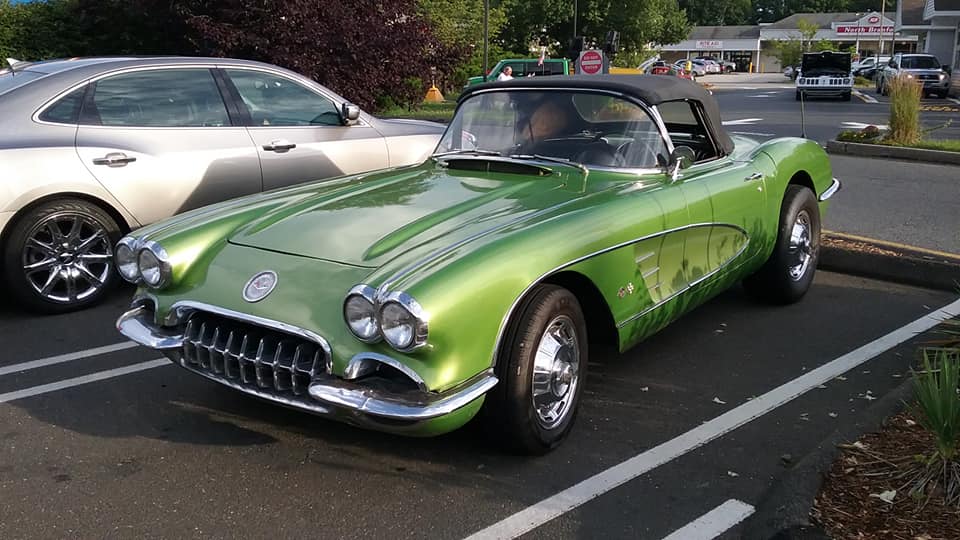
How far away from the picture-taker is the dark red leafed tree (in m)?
12.7

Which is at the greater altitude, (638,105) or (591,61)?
(591,61)

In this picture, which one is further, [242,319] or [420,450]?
[420,450]

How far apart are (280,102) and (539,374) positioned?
162 inches

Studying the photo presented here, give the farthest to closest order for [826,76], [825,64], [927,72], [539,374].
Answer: [927,72] → [825,64] → [826,76] → [539,374]

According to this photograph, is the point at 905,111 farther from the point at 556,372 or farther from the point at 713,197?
the point at 556,372

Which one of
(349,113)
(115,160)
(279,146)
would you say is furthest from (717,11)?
(115,160)

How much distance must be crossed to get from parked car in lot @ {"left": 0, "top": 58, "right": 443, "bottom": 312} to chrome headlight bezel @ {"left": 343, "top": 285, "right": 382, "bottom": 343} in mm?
3284

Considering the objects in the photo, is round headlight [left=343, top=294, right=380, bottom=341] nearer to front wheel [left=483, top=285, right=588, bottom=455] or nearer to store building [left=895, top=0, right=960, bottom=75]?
front wheel [left=483, top=285, right=588, bottom=455]

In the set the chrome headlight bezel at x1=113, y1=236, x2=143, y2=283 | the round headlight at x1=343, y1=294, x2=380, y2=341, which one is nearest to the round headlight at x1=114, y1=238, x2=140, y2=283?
the chrome headlight bezel at x1=113, y1=236, x2=143, y2=283

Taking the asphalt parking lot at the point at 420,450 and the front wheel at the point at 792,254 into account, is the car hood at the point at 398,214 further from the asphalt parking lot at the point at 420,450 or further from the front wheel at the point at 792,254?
the front wheel at the point at 792,254

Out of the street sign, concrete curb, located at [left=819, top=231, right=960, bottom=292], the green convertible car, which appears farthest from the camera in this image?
the street sign

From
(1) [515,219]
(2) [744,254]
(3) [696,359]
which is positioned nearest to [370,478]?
(1) [515,219]

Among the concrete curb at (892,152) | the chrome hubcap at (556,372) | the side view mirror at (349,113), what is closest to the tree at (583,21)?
the concrete curb at (892,152)

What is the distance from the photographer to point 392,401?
3152 mm
